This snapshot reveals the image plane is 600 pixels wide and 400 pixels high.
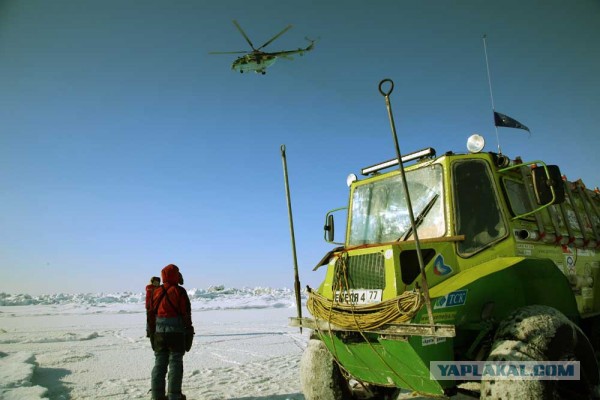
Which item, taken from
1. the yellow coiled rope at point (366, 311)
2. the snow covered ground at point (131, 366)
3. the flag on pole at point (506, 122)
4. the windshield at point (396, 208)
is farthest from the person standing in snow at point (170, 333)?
the flag on pole at point (506, 122)

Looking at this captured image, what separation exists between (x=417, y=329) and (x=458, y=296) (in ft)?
2.13

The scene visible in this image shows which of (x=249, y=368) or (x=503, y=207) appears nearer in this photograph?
(x=503, y=207)

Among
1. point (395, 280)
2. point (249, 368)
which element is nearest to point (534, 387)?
Result: point (395, 280)

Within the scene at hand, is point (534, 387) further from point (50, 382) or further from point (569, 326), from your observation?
point (50, 382)

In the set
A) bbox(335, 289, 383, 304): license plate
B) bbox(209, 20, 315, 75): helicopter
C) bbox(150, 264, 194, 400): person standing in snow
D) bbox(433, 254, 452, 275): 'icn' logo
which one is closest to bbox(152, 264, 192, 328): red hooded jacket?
bbox(150, 264, 194, 400): person standing in snow

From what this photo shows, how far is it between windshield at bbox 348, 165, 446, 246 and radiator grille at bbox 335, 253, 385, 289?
729 mm

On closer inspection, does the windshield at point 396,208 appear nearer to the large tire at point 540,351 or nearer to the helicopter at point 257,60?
the large tire at point 540,351

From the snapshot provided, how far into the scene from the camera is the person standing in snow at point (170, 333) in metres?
5.39

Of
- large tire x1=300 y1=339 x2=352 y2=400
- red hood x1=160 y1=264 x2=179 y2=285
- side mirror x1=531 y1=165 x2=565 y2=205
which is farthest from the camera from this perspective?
red hood x1=160 y1=264 x2=179 y2=285

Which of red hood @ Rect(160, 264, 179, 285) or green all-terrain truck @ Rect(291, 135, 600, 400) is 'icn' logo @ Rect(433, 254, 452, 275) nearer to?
green all-terrain truck @ Rect(291, 135, 600, 400)

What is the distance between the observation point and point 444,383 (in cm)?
339

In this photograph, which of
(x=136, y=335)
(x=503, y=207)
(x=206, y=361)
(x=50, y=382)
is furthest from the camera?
(x=136, y=335)

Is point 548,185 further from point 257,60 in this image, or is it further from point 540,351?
point 257,60

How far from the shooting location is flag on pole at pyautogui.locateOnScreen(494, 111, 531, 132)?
241 inches
